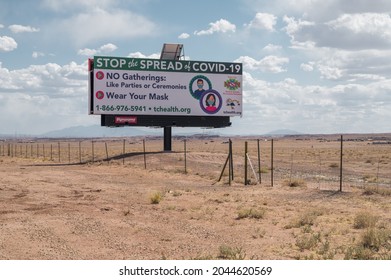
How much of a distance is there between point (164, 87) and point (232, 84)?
646cm

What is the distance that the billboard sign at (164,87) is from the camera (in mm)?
41406

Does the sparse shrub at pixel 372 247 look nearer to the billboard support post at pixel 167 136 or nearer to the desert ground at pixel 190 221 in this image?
the desert ground at pixel 190 221

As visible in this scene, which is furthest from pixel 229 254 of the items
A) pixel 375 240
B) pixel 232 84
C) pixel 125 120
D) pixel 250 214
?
pixel 232 84

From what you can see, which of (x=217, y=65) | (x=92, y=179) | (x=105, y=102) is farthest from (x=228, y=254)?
(x=217, y=65)

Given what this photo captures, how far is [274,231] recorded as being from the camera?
13648 millimetres

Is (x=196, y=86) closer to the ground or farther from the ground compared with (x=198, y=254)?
farther from the ground

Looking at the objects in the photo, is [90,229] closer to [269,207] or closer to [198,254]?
[198,254]

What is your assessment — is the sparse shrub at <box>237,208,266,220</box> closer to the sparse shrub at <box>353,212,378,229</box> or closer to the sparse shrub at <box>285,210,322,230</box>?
the sparse shrub at <box>285,210,322,230</box>

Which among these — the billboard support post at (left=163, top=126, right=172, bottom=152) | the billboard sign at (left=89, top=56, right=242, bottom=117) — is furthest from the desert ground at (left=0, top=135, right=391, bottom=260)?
the billboard support post at (left=163, top=126, right=172, bottom=152)

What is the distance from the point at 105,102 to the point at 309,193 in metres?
23.9

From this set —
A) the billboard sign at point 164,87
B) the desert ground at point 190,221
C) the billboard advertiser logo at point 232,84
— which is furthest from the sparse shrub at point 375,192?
the billboard advertiser logo at point 232,84

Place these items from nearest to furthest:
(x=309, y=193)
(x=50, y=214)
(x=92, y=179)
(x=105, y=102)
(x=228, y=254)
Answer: (x=228, y=254)
(x=50, y=214)
(x=309, y=193)
(x=92, y=179)
(x=105, y=102)

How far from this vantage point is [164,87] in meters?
43.1

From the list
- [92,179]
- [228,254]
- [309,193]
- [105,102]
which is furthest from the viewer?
[105,102]
